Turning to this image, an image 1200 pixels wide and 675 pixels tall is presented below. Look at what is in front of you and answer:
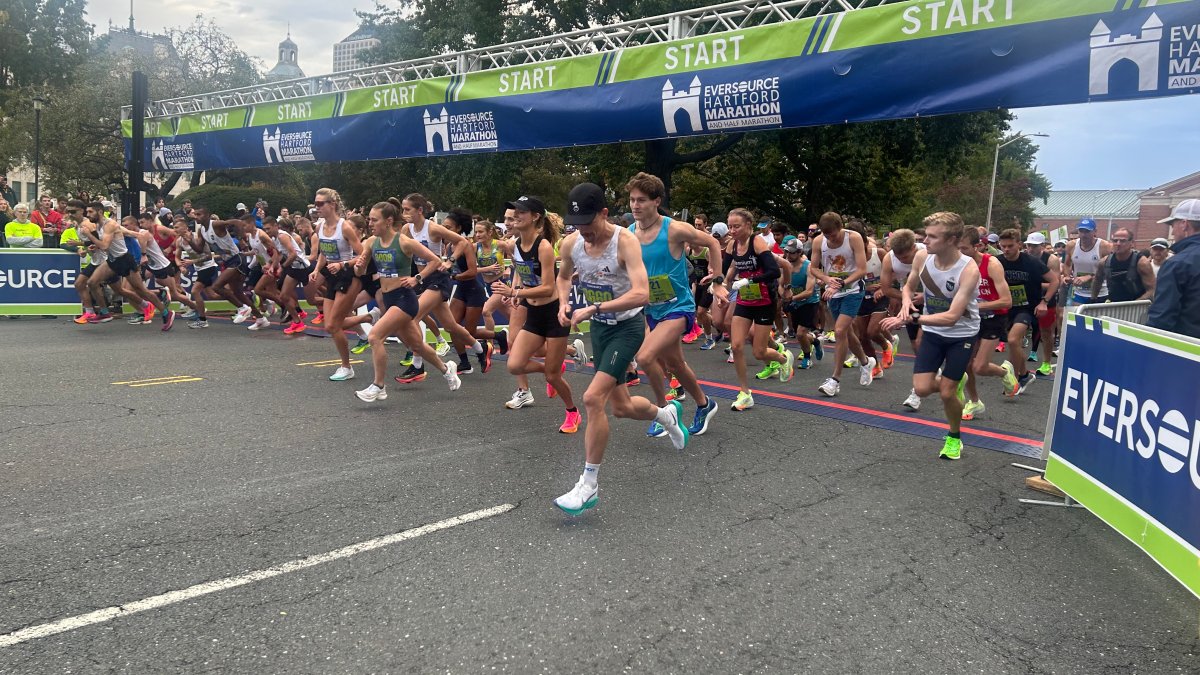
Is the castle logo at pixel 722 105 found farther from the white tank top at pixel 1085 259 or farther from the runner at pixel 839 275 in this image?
the white tank top at pixel 1085 259

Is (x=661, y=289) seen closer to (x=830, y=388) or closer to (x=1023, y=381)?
(x=830, y=388)

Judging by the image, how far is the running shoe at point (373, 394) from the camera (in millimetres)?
7594

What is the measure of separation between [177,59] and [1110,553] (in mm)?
41529

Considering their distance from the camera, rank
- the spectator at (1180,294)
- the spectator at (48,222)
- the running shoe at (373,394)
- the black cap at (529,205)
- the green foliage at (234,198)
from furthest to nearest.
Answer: the green foliage at (234,198), the spectator at (48,222), the running shoe at (373,394), the black cap at (529,205), the spectator at (1180,294)

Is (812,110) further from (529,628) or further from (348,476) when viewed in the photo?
(529,628)

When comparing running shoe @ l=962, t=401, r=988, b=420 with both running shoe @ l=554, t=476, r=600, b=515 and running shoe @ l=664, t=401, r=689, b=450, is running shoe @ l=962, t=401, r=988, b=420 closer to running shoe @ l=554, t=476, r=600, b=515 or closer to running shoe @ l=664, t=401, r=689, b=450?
running shoe @ l=664, t=401, r=689, b=450

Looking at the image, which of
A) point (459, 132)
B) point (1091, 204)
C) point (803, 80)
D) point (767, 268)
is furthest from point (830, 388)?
point (1091, 204)

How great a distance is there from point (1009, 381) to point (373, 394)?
6524 mm

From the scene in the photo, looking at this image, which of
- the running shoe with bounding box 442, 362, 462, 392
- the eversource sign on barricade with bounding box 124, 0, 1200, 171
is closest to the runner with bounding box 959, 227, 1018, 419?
the eversource sign on barricade with bounding box 124, 0, 1200, 171

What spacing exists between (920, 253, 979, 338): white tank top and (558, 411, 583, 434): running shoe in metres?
2.84

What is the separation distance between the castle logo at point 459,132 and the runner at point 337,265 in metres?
6.72

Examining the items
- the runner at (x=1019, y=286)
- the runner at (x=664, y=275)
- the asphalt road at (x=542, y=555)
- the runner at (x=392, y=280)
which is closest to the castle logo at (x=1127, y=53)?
the runner at (x=1019, y=286)

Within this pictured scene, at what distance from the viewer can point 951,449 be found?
607 centimetres

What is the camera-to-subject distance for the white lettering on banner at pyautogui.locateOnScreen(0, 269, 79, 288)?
46.5 ft
